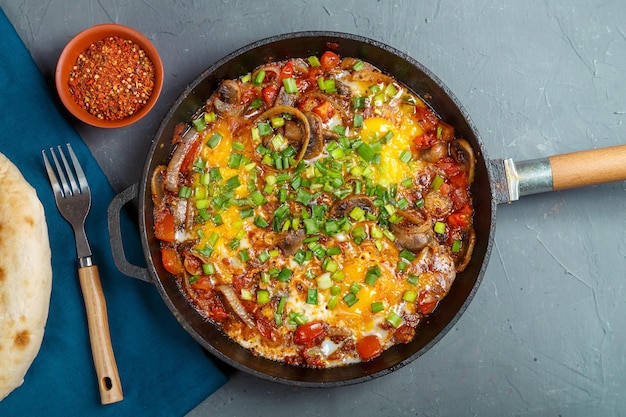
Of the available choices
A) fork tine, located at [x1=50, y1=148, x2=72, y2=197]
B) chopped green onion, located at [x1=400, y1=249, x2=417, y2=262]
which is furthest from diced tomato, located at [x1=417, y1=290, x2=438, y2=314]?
fork tine, located at [x1=50, y1=148, x2=72, y2=197]

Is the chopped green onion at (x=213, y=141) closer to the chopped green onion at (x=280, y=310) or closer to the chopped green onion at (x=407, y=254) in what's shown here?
the chopped green onion at (x=280, y=310)

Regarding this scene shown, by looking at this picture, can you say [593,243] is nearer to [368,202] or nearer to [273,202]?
[368,202]

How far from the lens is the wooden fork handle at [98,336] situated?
4605 millimetres

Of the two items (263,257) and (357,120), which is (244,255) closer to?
(263,257)

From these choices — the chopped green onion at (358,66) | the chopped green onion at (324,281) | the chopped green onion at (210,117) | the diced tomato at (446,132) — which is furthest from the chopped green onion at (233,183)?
the diced tomato at (446,132)

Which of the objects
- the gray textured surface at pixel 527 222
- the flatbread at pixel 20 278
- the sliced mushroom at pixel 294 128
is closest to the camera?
the flatbread at pixel 20 278

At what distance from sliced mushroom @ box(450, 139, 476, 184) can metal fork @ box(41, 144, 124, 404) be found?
2.80 m

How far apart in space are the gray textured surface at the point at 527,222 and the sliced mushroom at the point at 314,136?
97 cm

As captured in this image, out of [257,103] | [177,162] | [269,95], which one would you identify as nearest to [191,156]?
[177,162]

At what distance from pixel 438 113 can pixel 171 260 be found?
232 cm

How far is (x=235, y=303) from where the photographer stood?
4445 mm

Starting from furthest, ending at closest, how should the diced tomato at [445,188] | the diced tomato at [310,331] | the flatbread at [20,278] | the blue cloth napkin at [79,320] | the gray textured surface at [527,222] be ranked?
the gray textured surface at [527,222]
the blue cloth napkin at [79,320]
the diced tomato at [445,188]
the diced tomato at [310,331]
the flatbread at [20,278]

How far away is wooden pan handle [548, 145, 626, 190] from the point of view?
4262mm

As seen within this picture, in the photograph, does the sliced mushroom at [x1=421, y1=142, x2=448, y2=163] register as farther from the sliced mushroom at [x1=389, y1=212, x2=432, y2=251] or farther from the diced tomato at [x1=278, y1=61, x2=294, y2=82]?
the diced tomato at [x1=278, y1=61, x2=294, y2=82]
